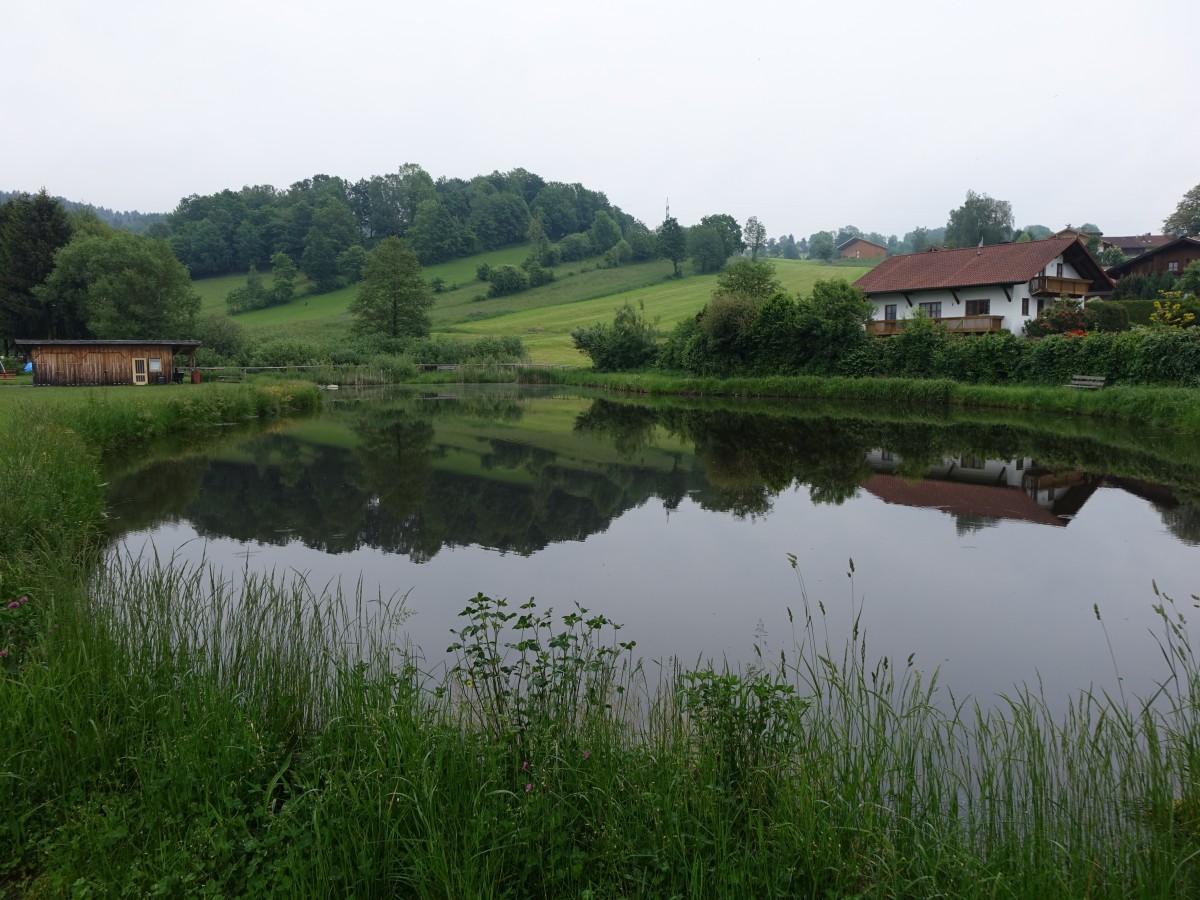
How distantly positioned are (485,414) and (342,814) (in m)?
31.0

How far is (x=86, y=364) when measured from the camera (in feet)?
119

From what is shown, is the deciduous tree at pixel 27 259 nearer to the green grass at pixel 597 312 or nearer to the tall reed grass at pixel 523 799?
the green grass at pixel 597 312

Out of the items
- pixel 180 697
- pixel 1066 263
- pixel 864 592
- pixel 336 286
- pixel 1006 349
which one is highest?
pixel 336 286

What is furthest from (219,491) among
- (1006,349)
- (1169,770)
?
(1006,349)

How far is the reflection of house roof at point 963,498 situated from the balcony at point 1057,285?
3060 cm

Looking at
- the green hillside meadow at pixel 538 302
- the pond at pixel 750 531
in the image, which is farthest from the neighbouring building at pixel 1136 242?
the pond at pixel 750 531

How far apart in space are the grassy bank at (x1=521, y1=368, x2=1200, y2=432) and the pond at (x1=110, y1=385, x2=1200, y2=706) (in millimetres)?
2027

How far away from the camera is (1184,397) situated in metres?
23.2

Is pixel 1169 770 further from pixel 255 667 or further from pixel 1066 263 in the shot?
pixel 1066 263

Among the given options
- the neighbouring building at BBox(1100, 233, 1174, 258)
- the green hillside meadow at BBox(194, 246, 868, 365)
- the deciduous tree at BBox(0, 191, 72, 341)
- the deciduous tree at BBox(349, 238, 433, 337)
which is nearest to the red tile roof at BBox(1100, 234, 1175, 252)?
Result: the neighbouring building at BBox(1100, 233, 1174, 258)

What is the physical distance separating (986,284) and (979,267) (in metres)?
2.22

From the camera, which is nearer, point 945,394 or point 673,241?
point 945,394

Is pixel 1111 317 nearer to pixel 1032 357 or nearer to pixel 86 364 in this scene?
pixel 1032 357

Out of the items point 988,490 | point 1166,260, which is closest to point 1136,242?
point 1166,260
